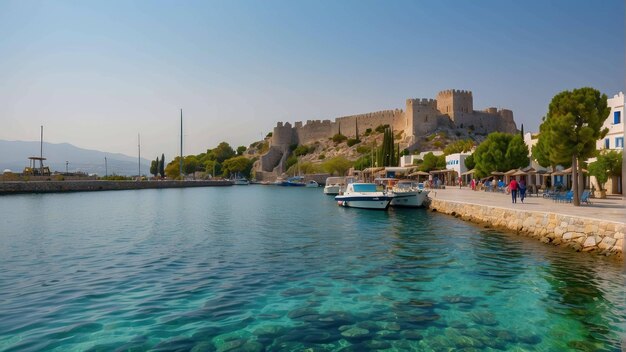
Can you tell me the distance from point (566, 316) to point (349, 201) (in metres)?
18.9

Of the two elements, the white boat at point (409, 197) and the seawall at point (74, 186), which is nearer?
the white boat at point (409, 197)

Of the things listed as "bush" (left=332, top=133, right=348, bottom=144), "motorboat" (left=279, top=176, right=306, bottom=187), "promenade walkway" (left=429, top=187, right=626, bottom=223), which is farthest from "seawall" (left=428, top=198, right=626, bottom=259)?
"bush" (left=332, top=133, right=348, bottom=144)

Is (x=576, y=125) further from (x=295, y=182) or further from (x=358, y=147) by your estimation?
(x=358, y=147)

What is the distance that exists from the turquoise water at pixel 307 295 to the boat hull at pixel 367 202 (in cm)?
976

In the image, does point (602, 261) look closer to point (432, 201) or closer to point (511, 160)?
point (432, 201)

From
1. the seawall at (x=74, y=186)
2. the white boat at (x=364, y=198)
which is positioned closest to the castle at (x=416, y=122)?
the seawall at (x=74, y=186)

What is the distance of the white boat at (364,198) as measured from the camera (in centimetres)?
2339

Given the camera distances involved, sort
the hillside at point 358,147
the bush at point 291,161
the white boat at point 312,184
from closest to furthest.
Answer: the white boat at point 312,184, the hillside at point 358,147, the bush at point 291,161

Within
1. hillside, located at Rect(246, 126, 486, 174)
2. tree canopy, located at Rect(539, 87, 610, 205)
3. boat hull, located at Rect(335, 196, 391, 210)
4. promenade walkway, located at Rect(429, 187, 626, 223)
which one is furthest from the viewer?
hillside, located at Rect(246, 126, 486, 174)

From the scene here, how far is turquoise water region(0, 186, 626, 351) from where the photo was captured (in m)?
5.37

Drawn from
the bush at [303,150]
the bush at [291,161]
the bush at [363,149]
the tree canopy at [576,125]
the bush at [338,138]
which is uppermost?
the bush at [338,138]

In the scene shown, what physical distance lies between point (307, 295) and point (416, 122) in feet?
235

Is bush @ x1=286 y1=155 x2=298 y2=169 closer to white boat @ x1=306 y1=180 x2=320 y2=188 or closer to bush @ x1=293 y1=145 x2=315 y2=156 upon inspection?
bush @ x1=293 y1=145 x2=315 y2=156

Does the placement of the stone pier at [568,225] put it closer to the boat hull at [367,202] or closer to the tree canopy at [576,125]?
the tree canopy at [576,125]
